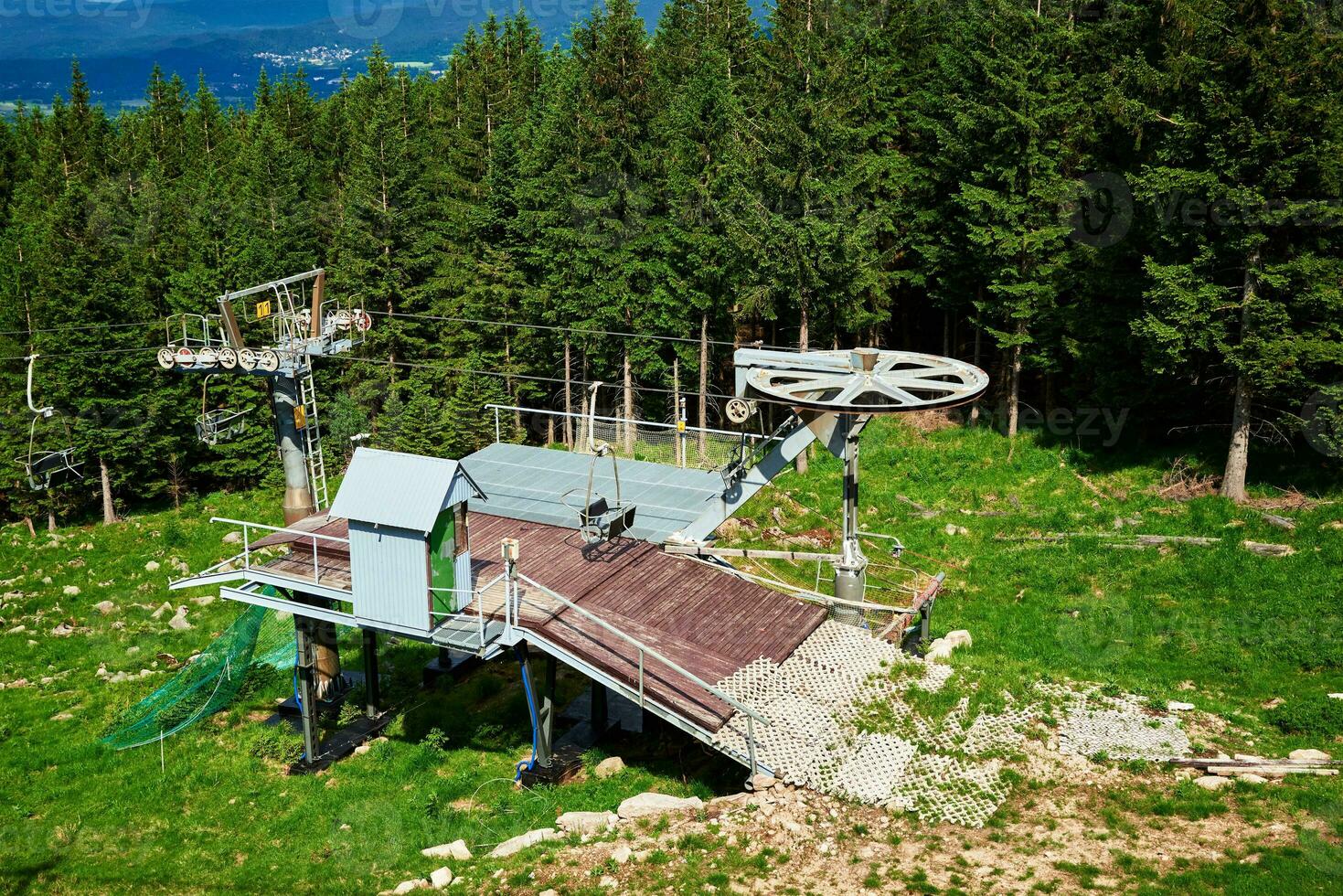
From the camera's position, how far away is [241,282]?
46.5 metres

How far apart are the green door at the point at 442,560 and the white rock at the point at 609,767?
13.0 ft

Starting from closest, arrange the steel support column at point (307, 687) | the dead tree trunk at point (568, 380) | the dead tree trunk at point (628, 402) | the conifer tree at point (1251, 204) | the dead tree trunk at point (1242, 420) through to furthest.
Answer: the steel support column at point (307, 687) < the conifer tree at point (1251, 204) < the dead tree trunk at point (1242, 420) < the dead tree trunk at point (628, 402) < the dead tree trunk at point (568, 380)

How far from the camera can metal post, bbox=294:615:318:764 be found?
69.2ft

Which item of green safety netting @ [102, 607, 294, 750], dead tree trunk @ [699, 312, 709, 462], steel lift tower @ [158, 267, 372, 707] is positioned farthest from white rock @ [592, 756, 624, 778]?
dead tree trunk @ [699, 312, 709, 462]

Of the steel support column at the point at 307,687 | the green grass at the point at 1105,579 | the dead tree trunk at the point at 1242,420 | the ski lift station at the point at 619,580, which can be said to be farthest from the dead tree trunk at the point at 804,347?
the steel support column at the point at 307,687

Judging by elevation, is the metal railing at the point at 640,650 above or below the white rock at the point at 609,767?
above

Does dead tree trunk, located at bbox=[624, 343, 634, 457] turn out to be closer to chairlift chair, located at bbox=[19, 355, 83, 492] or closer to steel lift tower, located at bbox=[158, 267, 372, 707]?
A: steel lift tower, located at bbox=[158, 267, 372, 707]

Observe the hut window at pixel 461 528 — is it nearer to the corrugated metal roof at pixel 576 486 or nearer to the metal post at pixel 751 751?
the corrugated metal roof at pixel 576 486

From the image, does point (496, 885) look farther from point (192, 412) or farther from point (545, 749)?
point (192, 412)

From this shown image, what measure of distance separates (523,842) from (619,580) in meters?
5.78

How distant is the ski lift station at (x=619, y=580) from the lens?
60.6 feet

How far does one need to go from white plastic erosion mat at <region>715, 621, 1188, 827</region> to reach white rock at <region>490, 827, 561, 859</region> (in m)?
3.01

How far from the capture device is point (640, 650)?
721 inches

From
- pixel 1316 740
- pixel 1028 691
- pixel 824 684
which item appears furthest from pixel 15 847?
pixel 1316 740
